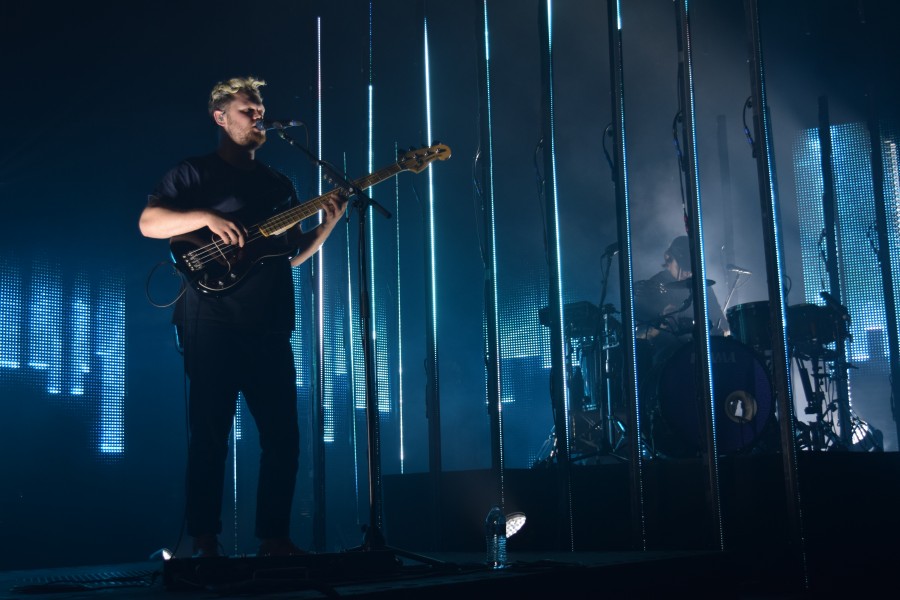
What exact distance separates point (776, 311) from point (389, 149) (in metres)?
4.57

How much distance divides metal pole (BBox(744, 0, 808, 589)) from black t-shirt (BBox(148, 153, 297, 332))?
2048mm

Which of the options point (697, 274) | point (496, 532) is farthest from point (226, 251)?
point (697, 274)

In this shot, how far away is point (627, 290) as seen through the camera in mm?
3998

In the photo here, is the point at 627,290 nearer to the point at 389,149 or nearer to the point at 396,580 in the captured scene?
the point at 396,580

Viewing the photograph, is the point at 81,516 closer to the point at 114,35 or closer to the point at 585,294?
the point at 114,35

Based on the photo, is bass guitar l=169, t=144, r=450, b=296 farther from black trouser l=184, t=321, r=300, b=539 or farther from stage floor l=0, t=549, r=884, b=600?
stage floor l=0, t=549, r=884, b=600

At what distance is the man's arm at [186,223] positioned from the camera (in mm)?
2906

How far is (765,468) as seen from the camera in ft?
12.7

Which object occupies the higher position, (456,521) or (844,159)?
(844,159)

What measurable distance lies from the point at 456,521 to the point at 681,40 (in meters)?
2.64

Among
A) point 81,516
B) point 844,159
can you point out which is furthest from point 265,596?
point 844,159

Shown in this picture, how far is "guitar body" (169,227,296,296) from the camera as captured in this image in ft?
9.78

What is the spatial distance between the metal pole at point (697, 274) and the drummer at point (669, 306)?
182 centimetres

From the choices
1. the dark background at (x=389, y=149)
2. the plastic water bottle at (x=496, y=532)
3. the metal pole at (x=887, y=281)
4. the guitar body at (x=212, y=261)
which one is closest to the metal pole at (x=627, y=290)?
the plastic water bottle at (x=496, y=532)
